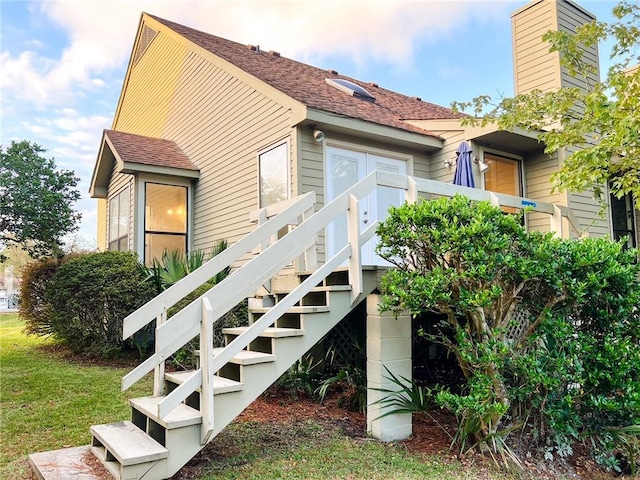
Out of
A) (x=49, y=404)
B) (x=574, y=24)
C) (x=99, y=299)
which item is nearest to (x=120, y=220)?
(x=99, y=299)

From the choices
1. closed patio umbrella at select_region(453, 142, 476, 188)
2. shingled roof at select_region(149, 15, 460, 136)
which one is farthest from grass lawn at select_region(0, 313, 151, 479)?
closed patio umbrella at select_region(453, 142, 476, 188)

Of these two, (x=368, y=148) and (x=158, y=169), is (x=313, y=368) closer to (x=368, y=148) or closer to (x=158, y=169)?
(x=368, y=148)

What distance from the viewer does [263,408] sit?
15.4 feet

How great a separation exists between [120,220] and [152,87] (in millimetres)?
3864

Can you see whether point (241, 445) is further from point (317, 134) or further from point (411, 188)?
point (317, 134)

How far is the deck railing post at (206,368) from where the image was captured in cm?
289

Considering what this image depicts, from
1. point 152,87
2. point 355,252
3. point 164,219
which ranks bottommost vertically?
point 355,252

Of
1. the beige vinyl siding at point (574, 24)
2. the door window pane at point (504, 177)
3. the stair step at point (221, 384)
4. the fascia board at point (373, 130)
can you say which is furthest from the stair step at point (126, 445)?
the beige vinyl siding at point (574, 24)

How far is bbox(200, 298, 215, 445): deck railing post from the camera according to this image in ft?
9.48

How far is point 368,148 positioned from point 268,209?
230cm

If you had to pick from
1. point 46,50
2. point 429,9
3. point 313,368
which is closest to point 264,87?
point 313,368

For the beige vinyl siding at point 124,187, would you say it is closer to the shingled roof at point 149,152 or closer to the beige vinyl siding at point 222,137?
the shingled roof at point 149,152

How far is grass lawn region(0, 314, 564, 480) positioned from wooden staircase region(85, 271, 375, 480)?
13.2 inches

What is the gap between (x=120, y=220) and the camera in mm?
10156
